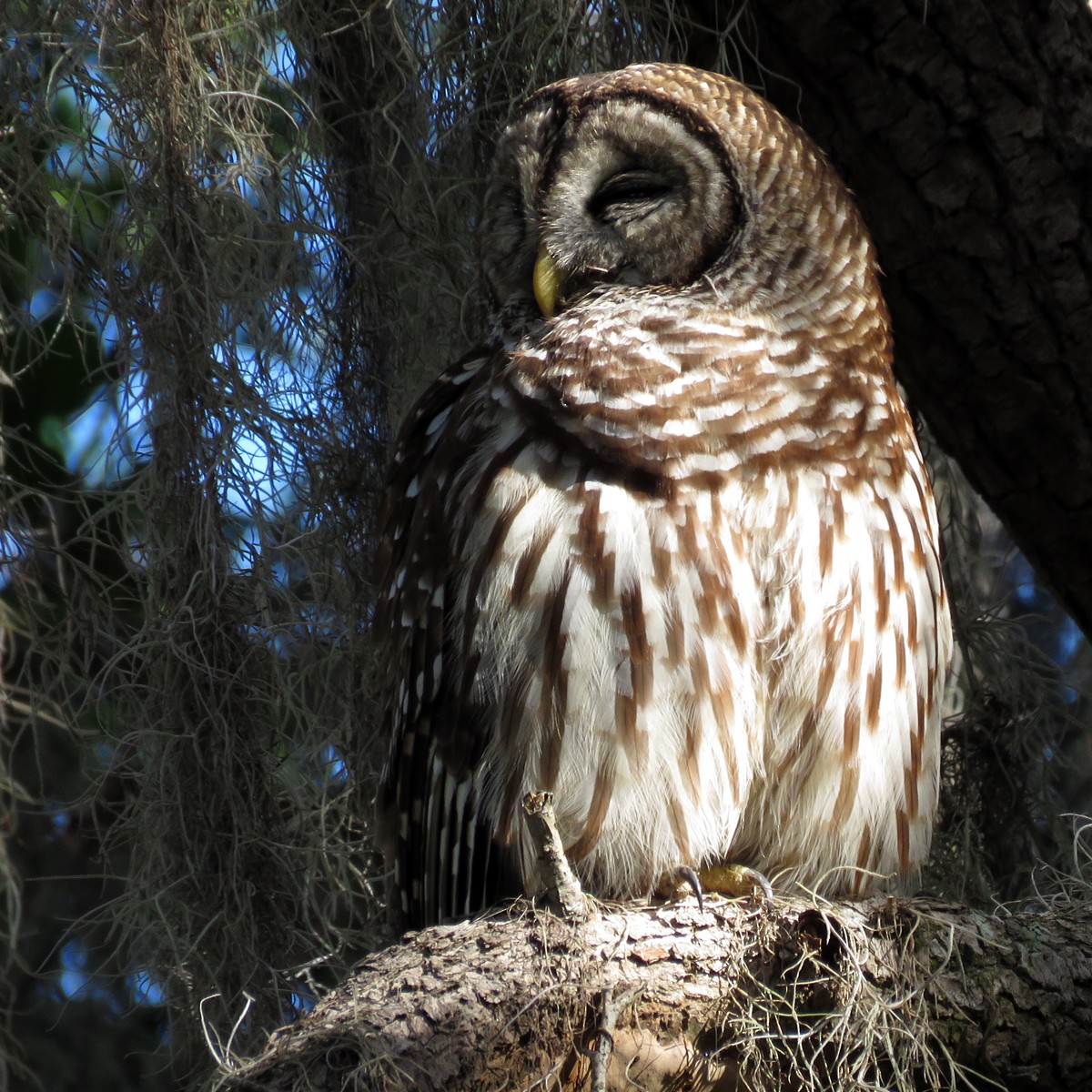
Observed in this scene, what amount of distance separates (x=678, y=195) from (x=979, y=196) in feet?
2.43

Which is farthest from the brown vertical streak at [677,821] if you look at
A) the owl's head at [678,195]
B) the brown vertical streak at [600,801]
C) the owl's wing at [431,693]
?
the owl's head at [678,195]

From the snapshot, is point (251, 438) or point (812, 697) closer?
point (812, 697)

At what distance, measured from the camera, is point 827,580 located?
257 cm

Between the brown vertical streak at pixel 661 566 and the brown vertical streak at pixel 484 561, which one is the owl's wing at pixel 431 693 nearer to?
the brown vertical streak at pixel 484 561

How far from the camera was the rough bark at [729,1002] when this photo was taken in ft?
6.30

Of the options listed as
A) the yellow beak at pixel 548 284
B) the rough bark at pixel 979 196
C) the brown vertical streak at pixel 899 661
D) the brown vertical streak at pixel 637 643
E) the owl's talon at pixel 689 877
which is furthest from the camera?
the rough bark at pixel 979 196

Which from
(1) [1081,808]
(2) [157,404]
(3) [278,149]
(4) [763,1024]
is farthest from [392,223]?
(1) [1081,808]

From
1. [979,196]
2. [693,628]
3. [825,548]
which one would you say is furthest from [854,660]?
[979,196]

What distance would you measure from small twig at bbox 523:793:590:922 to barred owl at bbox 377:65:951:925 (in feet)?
1.36

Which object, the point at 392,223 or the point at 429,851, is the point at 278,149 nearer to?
the point at 392,223

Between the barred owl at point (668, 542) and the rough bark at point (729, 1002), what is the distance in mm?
389

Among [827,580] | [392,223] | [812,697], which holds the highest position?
[392,223]

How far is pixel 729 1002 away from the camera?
2.10 m

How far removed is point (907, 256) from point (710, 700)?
1273 mm
